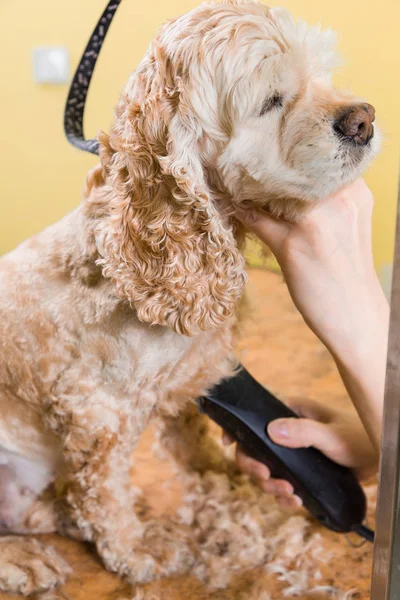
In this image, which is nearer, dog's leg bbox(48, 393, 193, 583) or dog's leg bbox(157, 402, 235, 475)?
dog's leg bbox(48, 393, 193, 583)

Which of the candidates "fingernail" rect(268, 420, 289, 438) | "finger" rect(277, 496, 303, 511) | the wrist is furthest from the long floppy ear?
"finger" rect(277, 496, 303, 511)

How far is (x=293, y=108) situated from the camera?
575mm

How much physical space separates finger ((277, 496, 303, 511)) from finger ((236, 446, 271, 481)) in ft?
0.13

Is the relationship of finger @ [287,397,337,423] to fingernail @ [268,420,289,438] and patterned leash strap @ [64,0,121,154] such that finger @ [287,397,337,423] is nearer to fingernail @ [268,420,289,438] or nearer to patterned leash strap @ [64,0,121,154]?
fingernail @ [268,420,289,438]

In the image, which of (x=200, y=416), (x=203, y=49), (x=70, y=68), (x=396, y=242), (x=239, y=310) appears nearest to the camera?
(x=396, y=242)

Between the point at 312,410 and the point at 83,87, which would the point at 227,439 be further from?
the point at 83,87

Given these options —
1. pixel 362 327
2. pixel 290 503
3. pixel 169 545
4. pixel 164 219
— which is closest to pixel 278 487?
pixel 290 503

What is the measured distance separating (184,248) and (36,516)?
18.6 inches

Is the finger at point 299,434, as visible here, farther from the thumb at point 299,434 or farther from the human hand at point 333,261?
the human hand at point 333,261

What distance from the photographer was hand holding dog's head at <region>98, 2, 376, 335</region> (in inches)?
22.5

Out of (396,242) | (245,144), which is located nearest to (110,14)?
(245,144)

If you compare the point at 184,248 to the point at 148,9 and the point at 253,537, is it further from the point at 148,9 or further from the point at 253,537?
the point at 253,537

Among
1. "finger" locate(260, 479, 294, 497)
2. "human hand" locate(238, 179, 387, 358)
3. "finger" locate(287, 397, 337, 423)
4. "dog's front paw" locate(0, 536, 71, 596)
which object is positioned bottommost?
"dog's front paw" locate(0, 536, 71, 596)

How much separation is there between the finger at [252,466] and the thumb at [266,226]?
1.10 feet
